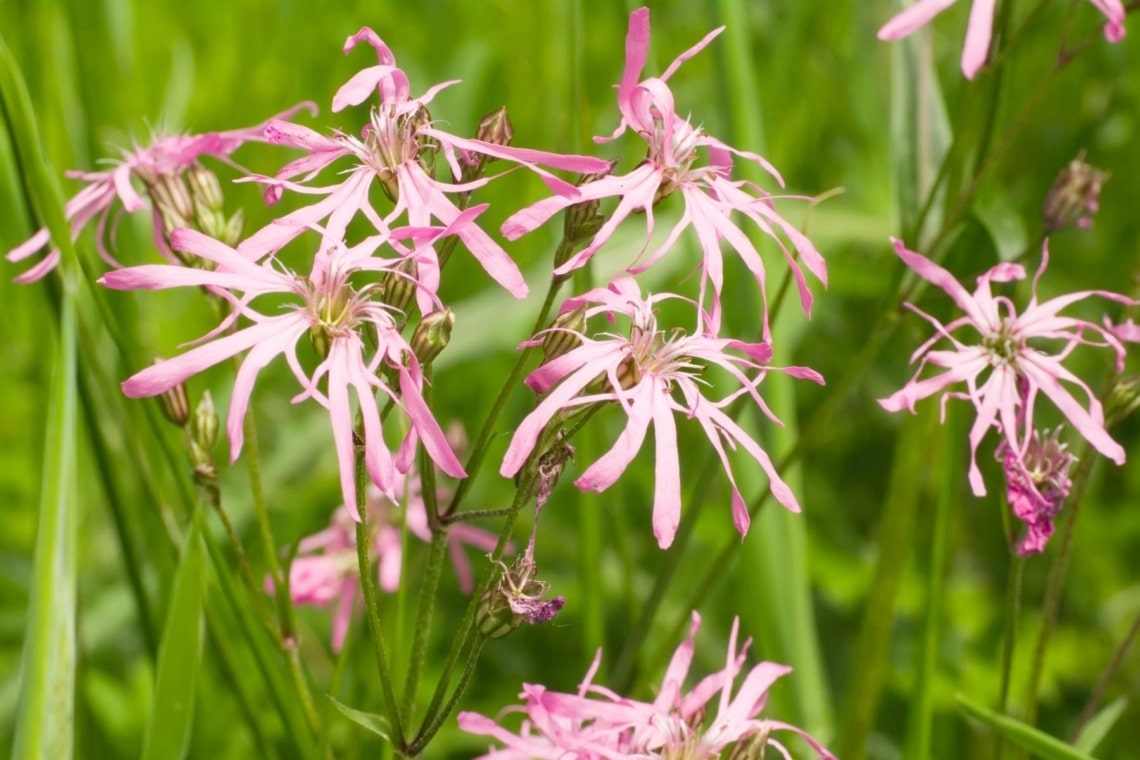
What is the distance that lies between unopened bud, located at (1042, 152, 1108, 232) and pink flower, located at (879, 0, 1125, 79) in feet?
0.84

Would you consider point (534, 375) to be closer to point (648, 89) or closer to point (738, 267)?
point (648, 89)

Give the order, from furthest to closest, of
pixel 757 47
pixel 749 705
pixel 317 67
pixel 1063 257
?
pixel 757 47, pixel 1063 257, pixel 317 67, pixel 749 705

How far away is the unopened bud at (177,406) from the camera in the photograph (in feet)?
2.66

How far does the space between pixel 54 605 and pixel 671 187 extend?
44 centimetres

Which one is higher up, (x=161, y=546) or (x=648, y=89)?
(x=648, y=89)

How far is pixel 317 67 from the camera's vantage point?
1.78 m

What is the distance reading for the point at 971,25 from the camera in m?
0.72

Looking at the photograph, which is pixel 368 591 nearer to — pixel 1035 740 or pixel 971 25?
pixel 1035 740

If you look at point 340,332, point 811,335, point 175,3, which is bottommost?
point 811,335

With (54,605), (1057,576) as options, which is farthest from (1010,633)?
(54,605)

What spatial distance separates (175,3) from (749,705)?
1.94 meters

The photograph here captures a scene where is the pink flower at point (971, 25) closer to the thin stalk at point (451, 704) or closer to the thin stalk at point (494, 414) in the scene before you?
the thin stalk at point (494, 414)

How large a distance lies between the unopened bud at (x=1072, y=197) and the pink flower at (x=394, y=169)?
53cm

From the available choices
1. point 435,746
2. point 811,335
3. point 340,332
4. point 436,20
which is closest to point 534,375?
point 340,332
